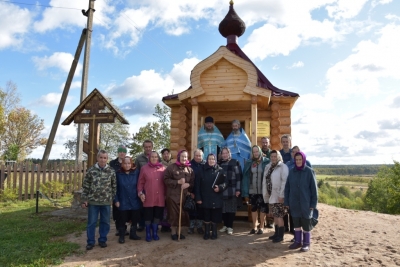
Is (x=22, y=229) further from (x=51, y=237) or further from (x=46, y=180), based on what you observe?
(x=46, y=180)

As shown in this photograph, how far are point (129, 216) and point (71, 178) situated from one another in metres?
7.88

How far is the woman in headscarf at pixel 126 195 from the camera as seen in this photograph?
17.0 feet

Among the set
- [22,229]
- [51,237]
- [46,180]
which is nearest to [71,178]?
[46,180]

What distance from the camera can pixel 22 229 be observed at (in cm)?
635

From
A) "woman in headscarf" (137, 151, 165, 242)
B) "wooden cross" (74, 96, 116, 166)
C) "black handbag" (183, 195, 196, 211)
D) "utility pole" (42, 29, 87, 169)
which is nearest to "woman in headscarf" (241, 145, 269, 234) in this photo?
"black handbag" (183, 195, 196, 211)

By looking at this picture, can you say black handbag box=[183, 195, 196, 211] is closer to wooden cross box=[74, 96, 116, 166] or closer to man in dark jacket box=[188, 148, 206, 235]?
man in dark jacket box=[188, 148, 206, 235]

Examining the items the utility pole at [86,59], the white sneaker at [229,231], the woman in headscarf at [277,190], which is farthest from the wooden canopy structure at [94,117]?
the utility pole at [86,59]

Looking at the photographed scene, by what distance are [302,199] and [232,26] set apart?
6981 millimetres

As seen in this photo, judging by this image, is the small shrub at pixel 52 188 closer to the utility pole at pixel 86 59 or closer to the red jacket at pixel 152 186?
the utility pole at pixel 86 59

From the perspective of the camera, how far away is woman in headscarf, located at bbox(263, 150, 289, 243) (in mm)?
5246

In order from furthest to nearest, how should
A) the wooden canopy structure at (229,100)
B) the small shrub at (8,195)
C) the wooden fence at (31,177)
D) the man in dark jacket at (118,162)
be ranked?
the wooden fence at (31,177) → the small shrub at (8,195) → the wooden canopy structure at (229,100) → the man in dark jacket at (118,162)

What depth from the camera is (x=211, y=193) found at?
17.6 ft

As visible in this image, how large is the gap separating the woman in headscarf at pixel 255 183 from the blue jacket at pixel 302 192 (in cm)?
78

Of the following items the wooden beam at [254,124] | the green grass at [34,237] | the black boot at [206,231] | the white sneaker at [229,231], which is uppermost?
the wooden beam at [254,124]
